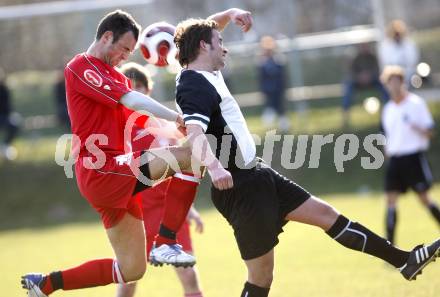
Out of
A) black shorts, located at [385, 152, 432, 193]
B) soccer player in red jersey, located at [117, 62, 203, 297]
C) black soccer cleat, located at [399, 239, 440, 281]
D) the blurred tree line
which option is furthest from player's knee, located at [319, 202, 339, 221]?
the blurred tree line

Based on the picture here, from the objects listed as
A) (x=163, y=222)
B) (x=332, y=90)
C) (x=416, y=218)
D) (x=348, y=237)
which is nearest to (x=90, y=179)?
(x=163, y=222)

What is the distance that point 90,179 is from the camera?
5.44 m


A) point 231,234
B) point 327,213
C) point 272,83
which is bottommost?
point 231,234

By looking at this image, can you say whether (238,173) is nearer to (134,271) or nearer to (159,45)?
(134,271)

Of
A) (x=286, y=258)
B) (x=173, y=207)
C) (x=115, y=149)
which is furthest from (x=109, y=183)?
(x=286, y=258)

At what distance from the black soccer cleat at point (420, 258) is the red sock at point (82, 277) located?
1.83 meters

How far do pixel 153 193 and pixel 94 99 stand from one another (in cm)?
119

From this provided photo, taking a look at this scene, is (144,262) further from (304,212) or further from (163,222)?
(304,212)

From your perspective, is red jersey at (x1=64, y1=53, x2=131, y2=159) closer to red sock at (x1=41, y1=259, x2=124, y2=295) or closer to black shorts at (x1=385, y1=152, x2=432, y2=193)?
red sock at (x1=41, y1=259, x2=124, y2=295)

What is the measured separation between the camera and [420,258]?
5.38m

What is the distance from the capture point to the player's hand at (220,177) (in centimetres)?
482

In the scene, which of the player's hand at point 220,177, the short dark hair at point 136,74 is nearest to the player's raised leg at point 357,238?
the player's hand at point 220,177

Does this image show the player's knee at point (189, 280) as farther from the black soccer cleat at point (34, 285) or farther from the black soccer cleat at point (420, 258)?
the black soccer cleat at point (420, 258)

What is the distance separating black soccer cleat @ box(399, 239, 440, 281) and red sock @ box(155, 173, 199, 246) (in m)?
1.35
